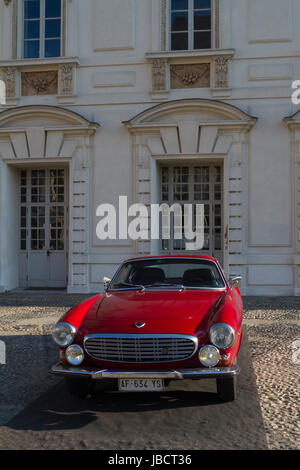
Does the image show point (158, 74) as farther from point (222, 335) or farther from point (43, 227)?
point (222, 335)

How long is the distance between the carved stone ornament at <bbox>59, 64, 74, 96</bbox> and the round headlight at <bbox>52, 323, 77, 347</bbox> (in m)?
9.42

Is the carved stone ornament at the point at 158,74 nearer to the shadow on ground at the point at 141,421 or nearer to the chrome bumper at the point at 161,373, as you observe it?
the shadow on ground at the point at 141,421

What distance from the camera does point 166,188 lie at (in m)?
13.4

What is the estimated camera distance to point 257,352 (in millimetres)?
6621

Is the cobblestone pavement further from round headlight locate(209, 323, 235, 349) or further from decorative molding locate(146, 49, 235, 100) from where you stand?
decorative molding locate(146, 49, 235, 100)

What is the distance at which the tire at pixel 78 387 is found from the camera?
4.71m

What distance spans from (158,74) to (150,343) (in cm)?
957

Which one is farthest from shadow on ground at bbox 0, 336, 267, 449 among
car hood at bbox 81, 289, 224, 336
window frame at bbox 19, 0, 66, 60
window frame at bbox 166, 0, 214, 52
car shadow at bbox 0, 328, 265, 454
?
window frame at bbox 19, 0, 66, 60

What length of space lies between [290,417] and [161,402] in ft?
3.86

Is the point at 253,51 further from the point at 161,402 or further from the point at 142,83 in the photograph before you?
the point at 161,402

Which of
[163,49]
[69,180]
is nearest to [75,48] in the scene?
[163,49]

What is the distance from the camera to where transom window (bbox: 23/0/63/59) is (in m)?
13.4

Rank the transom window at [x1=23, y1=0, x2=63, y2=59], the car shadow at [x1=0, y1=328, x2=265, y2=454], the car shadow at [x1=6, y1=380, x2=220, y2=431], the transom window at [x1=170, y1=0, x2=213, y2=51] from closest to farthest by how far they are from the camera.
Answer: the car shadow at [x1=0, y1=328, x2=265, y2=454] → the car shadow at [x1=6, y1=380, x2=220, y2=431] → the transom window at [x1=170, y1=0, x2=213, y2=51] → the transom window at [x1=23, y1=0, x2=63, y2=59]

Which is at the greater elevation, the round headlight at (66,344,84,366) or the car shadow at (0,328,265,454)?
the round headlight at (66,344,84,366)
